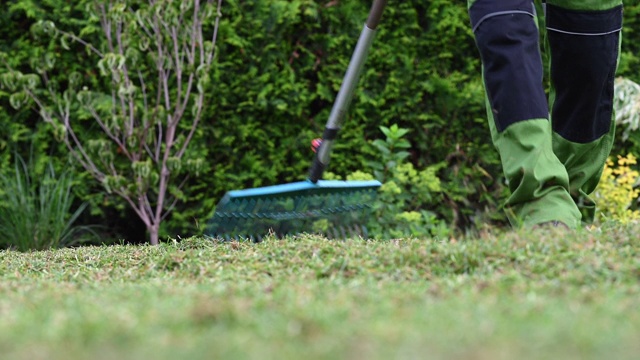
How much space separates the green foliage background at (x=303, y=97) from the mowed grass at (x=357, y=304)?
2605 mm

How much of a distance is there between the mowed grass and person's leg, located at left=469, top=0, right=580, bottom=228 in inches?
8.1

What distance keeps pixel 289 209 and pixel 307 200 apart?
0.09 metres

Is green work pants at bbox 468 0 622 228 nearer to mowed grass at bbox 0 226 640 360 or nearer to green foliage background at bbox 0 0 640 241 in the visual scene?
mowed grass at bbox 0 226 640 360

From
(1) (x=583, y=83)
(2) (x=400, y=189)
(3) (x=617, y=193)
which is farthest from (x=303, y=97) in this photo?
(1) (x=583, y=83)

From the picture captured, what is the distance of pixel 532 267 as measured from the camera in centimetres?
201

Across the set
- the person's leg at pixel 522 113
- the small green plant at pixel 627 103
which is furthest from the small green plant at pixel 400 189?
the person's leg at pixel 522 113

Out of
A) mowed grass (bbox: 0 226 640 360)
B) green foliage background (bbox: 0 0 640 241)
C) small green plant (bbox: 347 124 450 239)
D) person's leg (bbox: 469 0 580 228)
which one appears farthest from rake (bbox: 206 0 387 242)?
green foliage background (bbox: 0 0 640 241)

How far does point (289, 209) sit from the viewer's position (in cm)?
388

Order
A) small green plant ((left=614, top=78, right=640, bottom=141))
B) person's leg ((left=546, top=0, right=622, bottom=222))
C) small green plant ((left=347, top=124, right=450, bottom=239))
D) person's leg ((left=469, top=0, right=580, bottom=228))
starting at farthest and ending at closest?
1. small green plant ((left=614, top=78, right=640, bottom=141))
2. small green plant ((left=347, top=124, right=450, bottom=239))
3. person's leg ((left=546, top=0, right=622, bottom=222))
4. person's leg ((left=469, top=0, right=580, bottom=228))

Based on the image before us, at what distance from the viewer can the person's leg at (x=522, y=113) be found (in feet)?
8.55

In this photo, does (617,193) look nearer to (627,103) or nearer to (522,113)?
(627,103)

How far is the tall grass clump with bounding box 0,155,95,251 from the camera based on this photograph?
4895 mm

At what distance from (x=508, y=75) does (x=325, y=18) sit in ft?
9.19

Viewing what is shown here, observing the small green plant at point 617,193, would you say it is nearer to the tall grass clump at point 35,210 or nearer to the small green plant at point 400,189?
the small green plant at point 400,189
